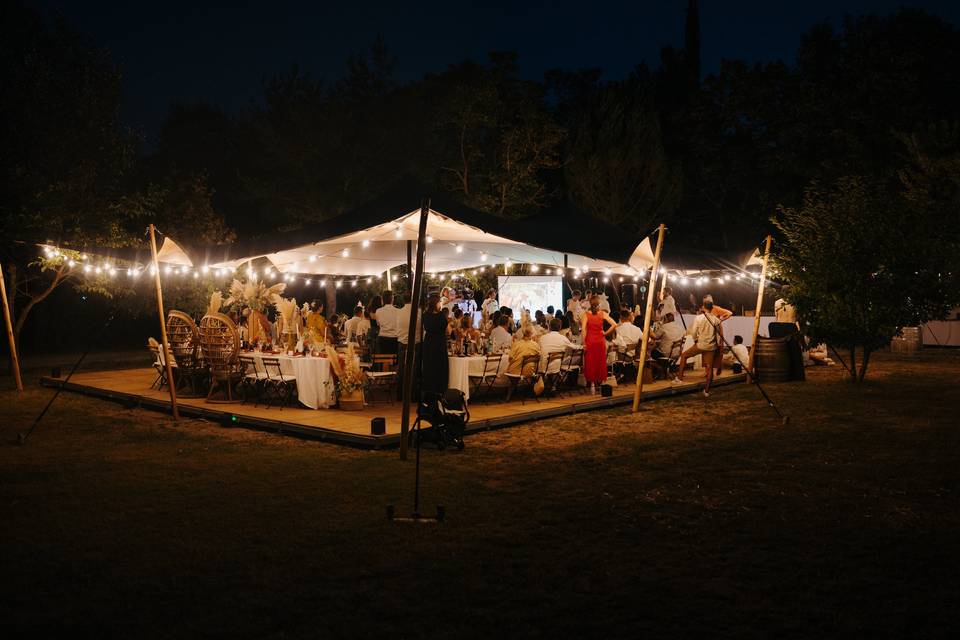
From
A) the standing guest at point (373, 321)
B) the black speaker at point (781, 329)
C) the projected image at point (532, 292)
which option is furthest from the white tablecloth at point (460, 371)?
the projected image at point (532, 292)

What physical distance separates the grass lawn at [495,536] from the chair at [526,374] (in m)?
1.45

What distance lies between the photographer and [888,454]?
7.64m

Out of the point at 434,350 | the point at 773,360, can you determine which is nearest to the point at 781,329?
the point at 773,360

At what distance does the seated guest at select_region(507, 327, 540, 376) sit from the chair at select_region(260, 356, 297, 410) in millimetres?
2852

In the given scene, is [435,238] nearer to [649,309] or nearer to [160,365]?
[649,309]

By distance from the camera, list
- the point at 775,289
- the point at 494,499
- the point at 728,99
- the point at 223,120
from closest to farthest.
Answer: the point at 494,499
the point at 775,289
the point at 728,99
the point at 223,120

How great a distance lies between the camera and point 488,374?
1052 cm

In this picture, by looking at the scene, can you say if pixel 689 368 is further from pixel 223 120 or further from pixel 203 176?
pixel 223 120

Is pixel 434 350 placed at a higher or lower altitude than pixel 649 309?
lower

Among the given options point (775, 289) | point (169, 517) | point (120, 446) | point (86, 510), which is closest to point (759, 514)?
point (169, 517)

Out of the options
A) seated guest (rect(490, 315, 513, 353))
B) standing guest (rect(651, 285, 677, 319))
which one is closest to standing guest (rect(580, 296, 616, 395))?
seated guest (rect(490, 315, 513, 353))

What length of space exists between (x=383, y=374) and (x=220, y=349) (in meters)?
2.34

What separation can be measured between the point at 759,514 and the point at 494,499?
1.95 metres

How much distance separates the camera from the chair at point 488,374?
10367 mm
